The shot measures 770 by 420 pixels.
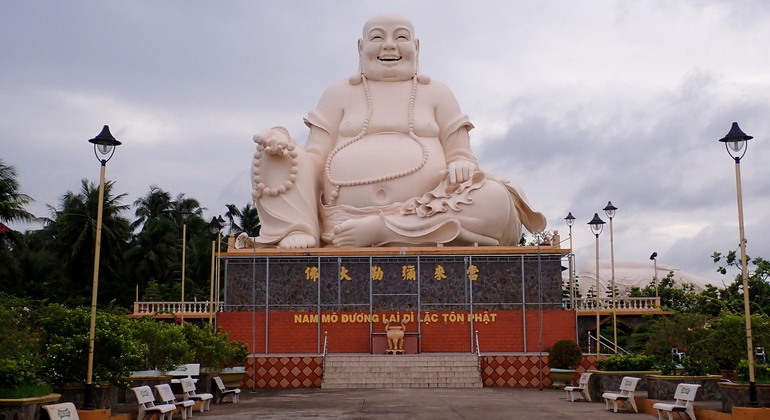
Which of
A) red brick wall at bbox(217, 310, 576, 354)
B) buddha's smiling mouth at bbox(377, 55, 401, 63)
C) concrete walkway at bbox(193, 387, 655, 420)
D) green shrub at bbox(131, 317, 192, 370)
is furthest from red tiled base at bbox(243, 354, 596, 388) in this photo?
buddha's smiling mouth at bbox(377, 55, 401, 63)

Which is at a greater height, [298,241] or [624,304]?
[298,241]

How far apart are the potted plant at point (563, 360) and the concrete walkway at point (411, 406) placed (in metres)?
1.14

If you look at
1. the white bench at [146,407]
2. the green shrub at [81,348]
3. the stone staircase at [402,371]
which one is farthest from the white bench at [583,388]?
the green shrub at [81,348]

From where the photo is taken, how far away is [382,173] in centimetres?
2041

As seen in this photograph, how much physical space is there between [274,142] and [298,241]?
2208 millimetres

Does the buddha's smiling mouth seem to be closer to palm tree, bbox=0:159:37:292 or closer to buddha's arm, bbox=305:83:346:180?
buddha's arm, bbox=305:83:346:180

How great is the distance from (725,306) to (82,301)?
65.9ft

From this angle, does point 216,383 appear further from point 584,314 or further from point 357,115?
point 584,314

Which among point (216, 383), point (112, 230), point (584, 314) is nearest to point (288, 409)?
point (216, 383)

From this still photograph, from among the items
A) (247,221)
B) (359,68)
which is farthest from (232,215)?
(359,68)

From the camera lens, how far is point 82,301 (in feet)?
98.8

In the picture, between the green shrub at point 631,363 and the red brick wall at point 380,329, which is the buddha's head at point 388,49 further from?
the green shrub at point 631,363

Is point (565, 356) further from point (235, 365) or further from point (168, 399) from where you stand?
point (168, 399)

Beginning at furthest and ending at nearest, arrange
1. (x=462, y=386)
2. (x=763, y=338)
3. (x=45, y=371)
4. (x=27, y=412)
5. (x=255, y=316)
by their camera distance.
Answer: (x=255, y=316)
(x=462, y=386)
(x=763, y=338)
(x=45, y=371)
(x=27, y=412)
